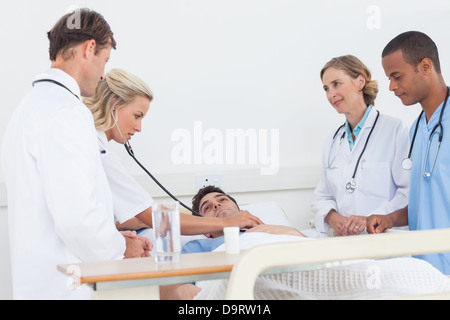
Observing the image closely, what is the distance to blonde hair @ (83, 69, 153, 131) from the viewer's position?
83.4 inches

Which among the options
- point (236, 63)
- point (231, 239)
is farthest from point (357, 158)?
point (231, 239)

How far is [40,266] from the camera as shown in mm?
1438

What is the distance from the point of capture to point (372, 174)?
8.13 feet

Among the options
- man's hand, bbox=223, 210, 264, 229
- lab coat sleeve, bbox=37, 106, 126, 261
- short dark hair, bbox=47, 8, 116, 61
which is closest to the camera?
lab coat sleeve, bbox=37, 106, 126, 261

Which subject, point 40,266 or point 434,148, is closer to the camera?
point 40,266

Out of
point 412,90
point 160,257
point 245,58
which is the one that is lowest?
point 160,257

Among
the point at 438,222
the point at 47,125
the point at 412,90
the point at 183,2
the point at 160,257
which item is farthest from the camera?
the point at 183,2

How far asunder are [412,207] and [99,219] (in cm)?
135

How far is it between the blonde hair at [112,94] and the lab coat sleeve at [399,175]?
1119 millimetres

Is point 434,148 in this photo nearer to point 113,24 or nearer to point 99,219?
point 99,219

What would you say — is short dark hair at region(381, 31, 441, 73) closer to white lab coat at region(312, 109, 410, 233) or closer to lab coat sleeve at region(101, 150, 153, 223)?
white lab coat at region(312, 109, 410, 233)

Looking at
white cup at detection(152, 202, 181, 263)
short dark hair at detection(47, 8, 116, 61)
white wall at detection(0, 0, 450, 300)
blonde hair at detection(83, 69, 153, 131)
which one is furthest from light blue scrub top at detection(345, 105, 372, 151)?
white cup at detection(152, 202, 181, 263)

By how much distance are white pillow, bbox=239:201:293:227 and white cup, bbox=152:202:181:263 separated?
1.32m
